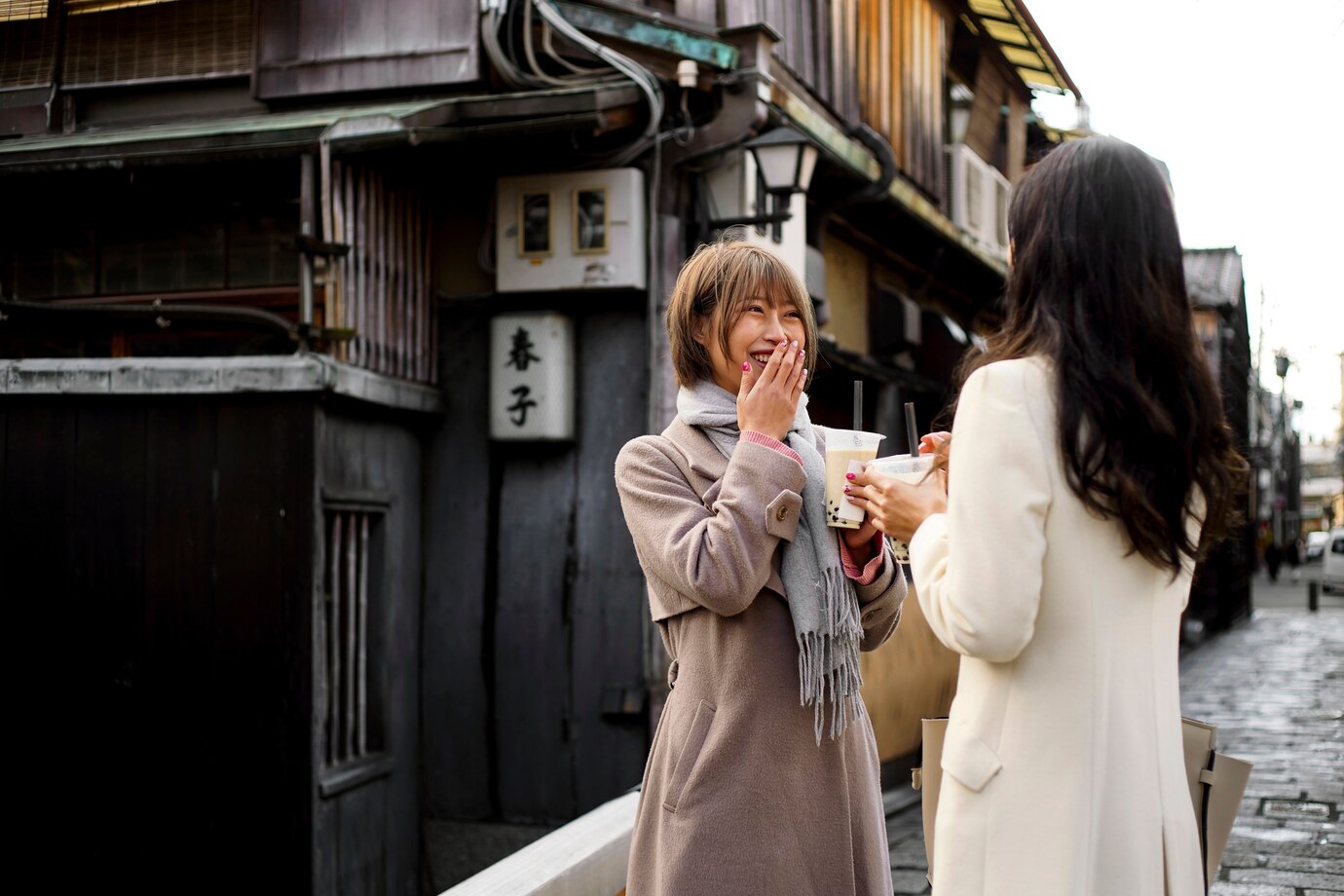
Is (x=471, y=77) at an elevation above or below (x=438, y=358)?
above

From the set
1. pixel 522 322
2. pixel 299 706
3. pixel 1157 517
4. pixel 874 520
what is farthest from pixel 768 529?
pixel 522 322

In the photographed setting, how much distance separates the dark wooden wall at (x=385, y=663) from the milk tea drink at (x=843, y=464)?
5322 mm

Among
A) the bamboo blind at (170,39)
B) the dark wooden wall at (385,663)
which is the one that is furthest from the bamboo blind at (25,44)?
the dark wooden wall at (385,663)

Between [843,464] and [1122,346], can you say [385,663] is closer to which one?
[843,464]

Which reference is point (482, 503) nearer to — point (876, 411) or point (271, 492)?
point (271, 492)

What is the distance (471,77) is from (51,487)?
11.9 ft

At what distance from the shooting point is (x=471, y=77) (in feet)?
27.5

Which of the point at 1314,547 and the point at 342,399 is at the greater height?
the point at 342,399

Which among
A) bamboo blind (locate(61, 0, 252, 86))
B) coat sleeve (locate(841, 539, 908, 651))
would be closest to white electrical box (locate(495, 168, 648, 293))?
bamboo blind (locate(61, 0, 252, 86))

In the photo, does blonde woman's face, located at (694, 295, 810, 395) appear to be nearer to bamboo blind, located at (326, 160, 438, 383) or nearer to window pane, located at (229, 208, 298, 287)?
bamboo blind, located at (326, 160, 438, 383)

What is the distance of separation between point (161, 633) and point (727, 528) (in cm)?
598

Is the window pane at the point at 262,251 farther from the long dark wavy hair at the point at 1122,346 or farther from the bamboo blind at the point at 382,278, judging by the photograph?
the long dark wavy hair at the point at 1122,346

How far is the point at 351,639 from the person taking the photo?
8016 mm

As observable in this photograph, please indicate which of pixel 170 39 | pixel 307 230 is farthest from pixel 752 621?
Result: pixel 170 39
